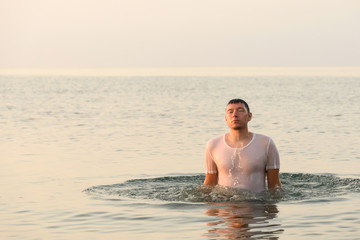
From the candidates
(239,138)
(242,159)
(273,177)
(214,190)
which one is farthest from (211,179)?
(273,177)

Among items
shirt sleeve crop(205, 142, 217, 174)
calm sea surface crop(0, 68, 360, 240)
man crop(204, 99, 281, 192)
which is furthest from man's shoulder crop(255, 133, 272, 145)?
calm sea surface crop(0, 68, 360, 240)

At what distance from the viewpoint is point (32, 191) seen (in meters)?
16.9

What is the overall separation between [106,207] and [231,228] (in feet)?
10.2

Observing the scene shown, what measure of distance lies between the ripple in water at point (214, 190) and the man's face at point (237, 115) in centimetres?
115

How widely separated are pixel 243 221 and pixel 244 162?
1605 mm

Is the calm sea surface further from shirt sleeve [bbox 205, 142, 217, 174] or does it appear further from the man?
shirt sleeve [bbox 205, 142, 217, 174]

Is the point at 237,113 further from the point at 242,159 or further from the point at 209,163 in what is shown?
the point at 209,163

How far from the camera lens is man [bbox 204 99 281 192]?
1406cm

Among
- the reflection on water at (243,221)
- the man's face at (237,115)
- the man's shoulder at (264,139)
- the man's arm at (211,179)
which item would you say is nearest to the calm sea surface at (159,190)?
the reflection on water at (243,221)

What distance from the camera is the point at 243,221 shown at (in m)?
12.9

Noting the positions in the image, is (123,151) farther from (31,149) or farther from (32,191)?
(32,191)

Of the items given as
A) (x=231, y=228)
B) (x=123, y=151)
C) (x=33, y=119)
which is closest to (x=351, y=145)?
(x=123, y=151)

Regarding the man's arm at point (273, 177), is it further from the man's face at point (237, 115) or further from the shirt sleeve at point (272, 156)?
the man's face at point (237, 115)

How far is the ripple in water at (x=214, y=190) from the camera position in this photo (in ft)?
47.7
